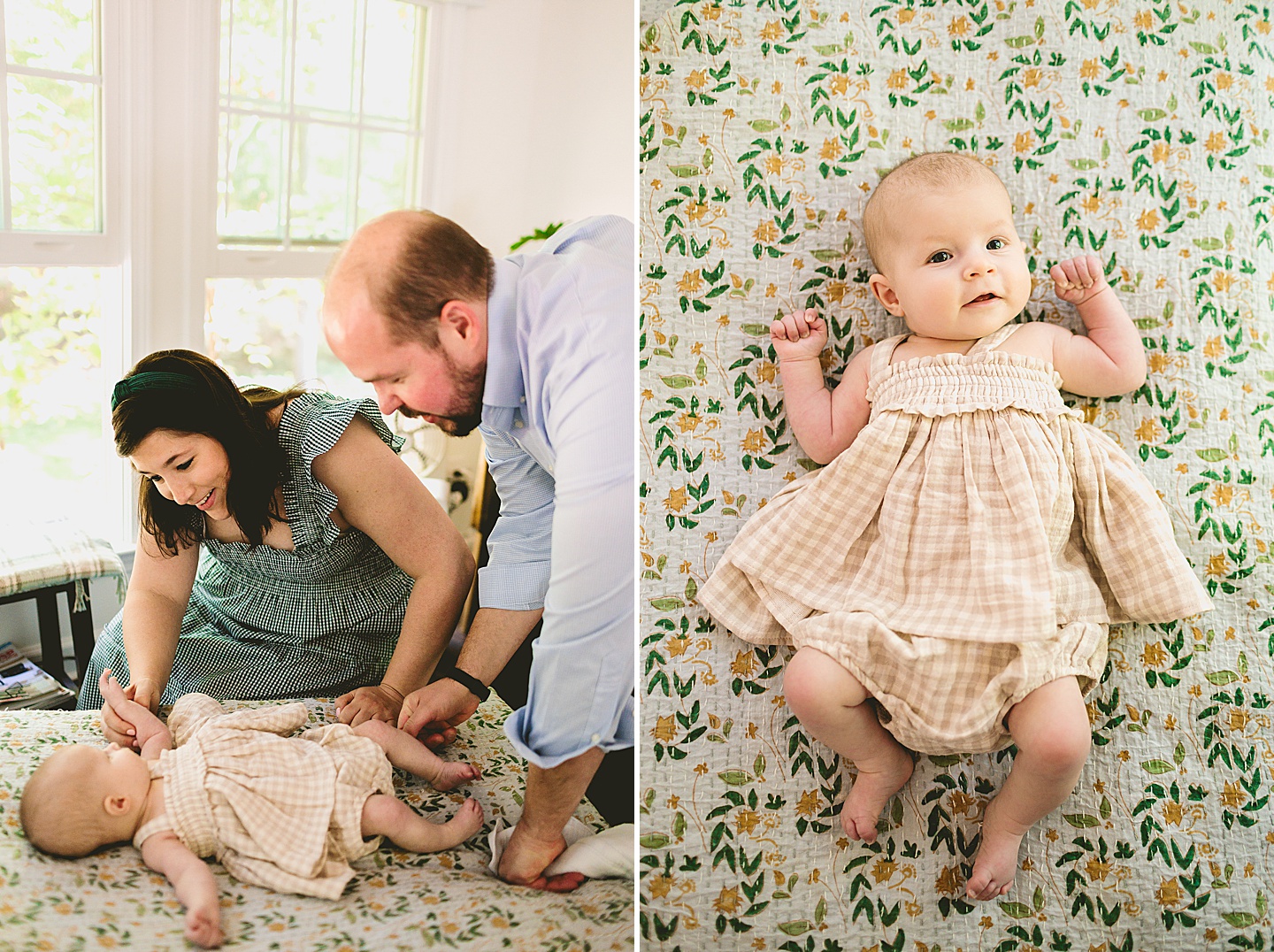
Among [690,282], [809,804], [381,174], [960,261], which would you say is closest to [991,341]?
[960,261]

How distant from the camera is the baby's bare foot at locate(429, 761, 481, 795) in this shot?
33.9 inches

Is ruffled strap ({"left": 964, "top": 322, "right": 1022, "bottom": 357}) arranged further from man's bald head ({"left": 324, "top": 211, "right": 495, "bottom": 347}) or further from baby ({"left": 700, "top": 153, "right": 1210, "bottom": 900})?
man's bald head ({"left": 324, "top": 211, "right": 495, "bottom": 347})

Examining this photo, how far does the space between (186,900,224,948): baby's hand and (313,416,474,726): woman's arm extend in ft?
0.58

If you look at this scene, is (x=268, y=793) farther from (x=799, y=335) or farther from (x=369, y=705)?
(x=799, y=335)

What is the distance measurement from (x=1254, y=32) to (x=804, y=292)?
0.75 metres

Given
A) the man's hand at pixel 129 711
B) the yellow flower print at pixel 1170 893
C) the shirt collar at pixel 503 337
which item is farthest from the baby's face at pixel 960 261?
the man's hand at pixel 129 711

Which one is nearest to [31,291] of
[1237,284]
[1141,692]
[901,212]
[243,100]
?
[243,100]

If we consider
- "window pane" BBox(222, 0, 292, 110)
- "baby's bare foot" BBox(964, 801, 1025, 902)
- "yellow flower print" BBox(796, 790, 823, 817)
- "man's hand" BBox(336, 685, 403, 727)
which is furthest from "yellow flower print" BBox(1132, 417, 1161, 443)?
"window pane" BBox(222, 0, 292, 110)

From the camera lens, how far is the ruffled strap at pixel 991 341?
3.72 ft

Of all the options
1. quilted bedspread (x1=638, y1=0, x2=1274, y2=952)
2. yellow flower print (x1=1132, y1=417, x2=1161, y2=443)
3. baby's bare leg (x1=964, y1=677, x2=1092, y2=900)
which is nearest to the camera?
baby's bare leg (x1=964, y1=677, x2=1092, y2=900)

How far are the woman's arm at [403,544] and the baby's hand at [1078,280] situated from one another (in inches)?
32.9

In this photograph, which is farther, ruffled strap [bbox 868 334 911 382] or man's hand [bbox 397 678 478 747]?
ruffled strap [bbox 868 334 911 382]

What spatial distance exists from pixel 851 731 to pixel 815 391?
1.37 ft

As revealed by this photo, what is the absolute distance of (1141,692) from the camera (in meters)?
1.17
